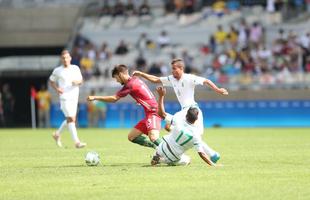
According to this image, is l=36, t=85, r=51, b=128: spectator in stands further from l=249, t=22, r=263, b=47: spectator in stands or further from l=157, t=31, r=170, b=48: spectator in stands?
l=249, t=22, r=263, b=47: spectator in stands

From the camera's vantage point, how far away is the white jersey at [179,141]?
17.0 meters

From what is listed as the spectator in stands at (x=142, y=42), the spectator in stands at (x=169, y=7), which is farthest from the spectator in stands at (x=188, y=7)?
the spectator in stands at (x=142, y=42)

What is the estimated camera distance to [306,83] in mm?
44031

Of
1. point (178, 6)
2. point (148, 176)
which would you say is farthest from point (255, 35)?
point (148, 176)

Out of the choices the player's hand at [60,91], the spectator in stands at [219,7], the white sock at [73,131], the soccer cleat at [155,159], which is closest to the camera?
the soccer cleat at [155,159]

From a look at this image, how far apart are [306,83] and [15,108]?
763 inches

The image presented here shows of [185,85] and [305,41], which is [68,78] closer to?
[185,85]

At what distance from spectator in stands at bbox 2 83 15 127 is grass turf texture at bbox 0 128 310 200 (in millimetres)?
29166

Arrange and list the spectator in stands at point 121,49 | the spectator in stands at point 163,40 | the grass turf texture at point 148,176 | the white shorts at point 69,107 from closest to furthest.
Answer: the grass turf texture at point 148,176
the white shorts at point 69,107
the spectator in stands at point 163,40
the spectator in stands at point 121,49

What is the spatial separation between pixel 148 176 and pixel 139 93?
158 inches

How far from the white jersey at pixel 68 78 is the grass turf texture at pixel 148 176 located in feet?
8.40

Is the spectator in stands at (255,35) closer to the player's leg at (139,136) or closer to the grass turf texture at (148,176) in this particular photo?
the grass turf texture at (148,176)

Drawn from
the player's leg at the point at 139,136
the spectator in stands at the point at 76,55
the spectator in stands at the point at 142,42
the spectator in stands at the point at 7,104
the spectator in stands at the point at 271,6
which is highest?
the spectator in stands at the point at 271,6

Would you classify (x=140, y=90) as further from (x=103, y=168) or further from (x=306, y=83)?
(x=306, y=83)
